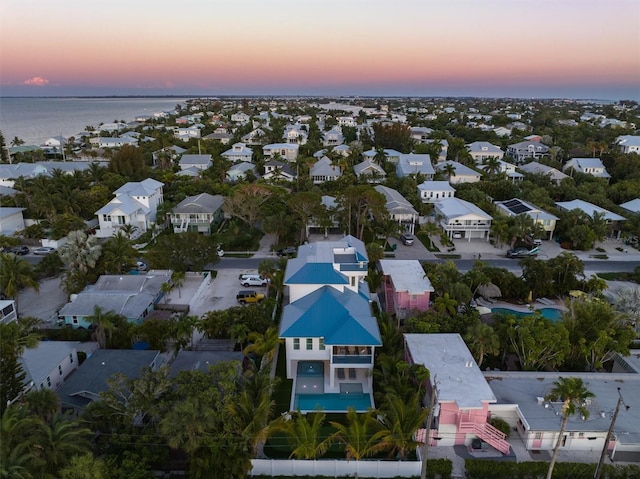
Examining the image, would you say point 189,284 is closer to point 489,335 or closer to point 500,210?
point 489,335

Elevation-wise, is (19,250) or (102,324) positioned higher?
(102,324)

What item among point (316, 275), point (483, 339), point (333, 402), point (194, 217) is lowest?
point (333, 402)

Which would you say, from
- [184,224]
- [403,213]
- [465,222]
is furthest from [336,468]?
[184,224]

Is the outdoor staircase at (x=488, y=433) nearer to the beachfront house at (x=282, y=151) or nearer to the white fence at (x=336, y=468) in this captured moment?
the white fence at (x=336, y=468)

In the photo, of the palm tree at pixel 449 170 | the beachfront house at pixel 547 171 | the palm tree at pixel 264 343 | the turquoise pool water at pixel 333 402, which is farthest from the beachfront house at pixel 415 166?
the turquoise pool water at pixel 333 402

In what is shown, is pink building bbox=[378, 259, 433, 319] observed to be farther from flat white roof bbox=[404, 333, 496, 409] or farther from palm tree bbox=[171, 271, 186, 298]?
palm tree bbox=[171, 271, 186, 298]

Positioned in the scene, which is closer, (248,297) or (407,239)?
(248,297)

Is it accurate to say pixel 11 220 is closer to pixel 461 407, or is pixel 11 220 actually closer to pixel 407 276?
pixel 407 276
